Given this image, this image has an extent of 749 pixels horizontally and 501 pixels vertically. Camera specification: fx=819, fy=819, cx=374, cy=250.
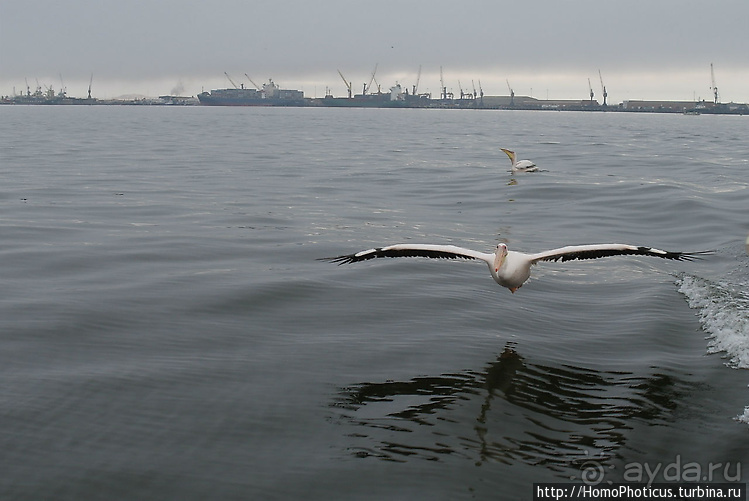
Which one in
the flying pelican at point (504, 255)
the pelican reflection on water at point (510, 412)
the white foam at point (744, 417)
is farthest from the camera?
the flying pelican at point (504, 255)

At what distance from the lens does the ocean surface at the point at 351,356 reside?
7.09m

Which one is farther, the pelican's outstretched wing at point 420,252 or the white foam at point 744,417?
the pelican's outstretched wing at point 420,252

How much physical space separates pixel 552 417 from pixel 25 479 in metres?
4.86

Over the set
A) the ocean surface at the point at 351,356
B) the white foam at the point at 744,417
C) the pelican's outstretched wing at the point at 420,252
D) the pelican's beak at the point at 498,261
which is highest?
the pelican's outstretched wing at the point at 420,252

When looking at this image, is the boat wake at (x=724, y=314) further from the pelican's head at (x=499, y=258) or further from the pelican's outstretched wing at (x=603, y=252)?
the pelican's head at (x=499, y=258)

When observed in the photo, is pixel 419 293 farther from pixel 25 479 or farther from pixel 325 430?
pixel 25 479

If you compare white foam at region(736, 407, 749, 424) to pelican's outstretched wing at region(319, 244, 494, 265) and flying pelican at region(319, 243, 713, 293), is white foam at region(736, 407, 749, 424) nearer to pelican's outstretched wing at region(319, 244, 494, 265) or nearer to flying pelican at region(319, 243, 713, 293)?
flying pelican at region(319, 243, 713, 293)

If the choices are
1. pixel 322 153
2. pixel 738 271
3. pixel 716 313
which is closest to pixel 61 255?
pixel 716 313

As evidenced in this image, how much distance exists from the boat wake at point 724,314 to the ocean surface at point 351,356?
0.04 meters

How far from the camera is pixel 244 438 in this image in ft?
24.8

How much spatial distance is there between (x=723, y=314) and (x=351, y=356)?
543cm

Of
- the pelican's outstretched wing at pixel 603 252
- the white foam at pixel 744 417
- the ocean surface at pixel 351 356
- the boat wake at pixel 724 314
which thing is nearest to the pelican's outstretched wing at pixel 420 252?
the pelican's outstretched wing at pixel 603 252

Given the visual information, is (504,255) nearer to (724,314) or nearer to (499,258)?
(499,258)

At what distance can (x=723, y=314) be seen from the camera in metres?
11.5
